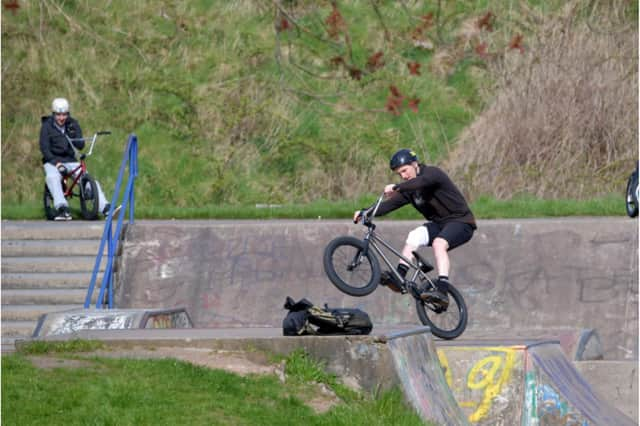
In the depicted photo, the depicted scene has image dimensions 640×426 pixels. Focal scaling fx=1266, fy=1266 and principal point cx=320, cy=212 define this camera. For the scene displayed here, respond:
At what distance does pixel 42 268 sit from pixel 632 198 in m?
8.03

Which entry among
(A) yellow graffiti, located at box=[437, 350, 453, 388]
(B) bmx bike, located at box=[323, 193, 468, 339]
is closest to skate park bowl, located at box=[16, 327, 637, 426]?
(A) yellow graffiti, located at box=[437, 350, 453, 388]

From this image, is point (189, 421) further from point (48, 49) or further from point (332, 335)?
point (48, 49)

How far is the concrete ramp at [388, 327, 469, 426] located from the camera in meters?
9.61

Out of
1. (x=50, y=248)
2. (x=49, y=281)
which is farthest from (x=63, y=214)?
(x=49, y=281)

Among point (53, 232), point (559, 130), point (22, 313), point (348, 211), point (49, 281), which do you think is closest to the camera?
point (22, 313)

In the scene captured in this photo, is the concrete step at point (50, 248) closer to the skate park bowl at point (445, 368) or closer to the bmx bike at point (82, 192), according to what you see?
the bmx bike at point (82, 192)

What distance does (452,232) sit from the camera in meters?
12.8

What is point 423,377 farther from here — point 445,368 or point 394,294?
point 394,294

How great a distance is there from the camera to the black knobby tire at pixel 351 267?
12.6m

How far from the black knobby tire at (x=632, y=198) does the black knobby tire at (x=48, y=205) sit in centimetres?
819

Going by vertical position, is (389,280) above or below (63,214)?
above

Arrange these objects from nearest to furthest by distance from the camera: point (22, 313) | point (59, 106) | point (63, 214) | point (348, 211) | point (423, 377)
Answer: point (423, 377)
point (22, 313)
point (63, 214)
point (59, 106)
point (348, 211)

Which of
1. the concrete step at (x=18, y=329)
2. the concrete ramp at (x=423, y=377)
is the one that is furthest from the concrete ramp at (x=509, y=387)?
the concrete step at (x=18, y=329)

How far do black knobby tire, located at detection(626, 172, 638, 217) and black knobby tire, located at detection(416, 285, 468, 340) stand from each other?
531 centimetres
